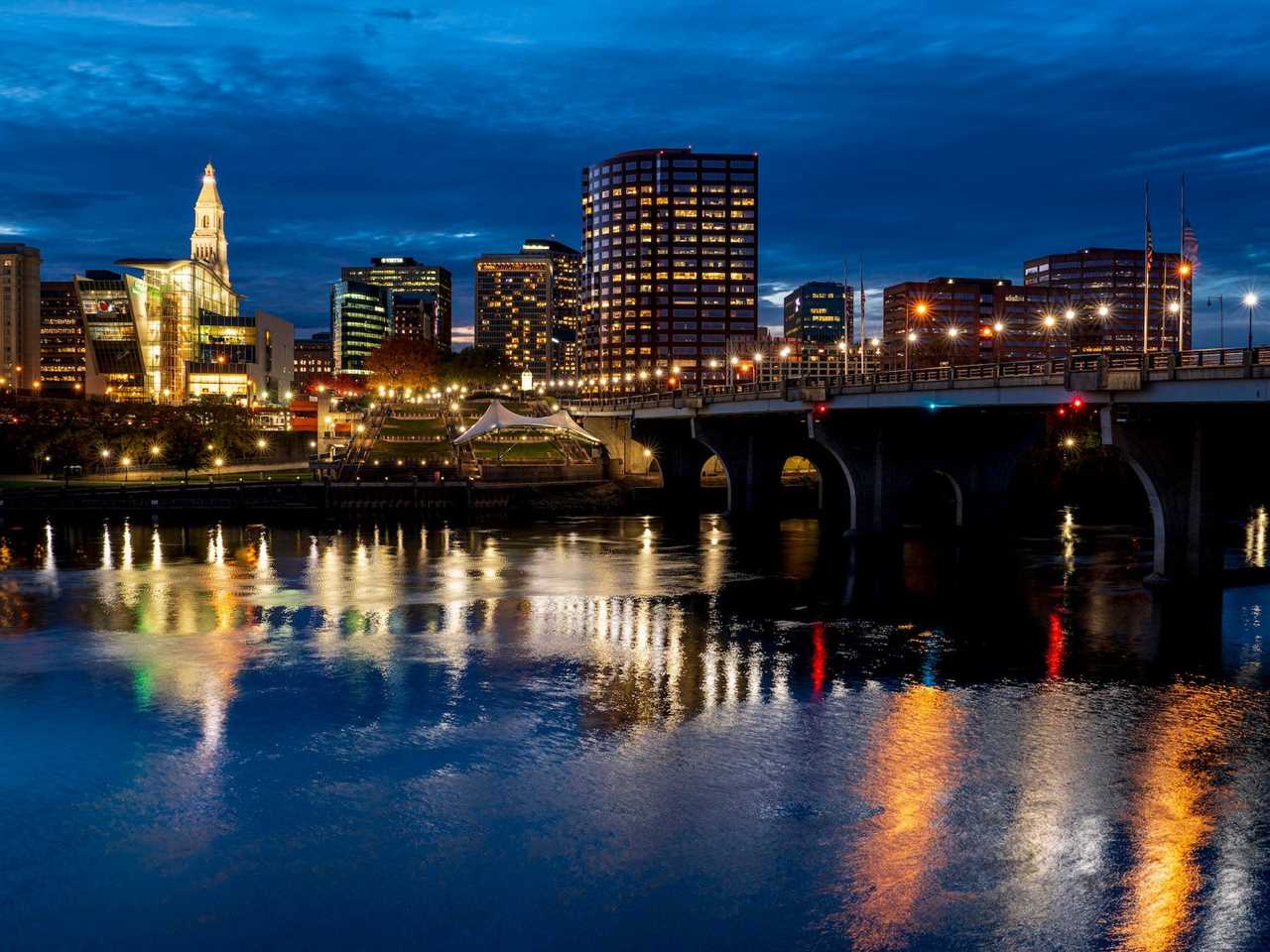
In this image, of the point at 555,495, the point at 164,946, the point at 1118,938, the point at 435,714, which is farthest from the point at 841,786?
the point at 555,495

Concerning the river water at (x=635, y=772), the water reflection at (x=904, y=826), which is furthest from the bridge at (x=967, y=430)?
the water reflection at (x=904, y=826)

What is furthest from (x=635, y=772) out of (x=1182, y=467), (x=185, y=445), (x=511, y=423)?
(x=185, y=445)

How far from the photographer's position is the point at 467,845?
2345 cm

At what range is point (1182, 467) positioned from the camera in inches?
2141

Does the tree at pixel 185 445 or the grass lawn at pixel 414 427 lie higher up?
the grass lawn at pixel 414 427

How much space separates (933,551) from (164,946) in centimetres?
5895

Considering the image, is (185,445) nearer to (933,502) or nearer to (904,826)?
(933,502)

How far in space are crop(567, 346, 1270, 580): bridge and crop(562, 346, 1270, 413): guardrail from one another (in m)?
0.10

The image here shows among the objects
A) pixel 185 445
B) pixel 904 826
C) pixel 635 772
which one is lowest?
pixel 904 826

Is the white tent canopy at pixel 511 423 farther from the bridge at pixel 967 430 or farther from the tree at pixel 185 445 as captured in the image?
the tree at pixel 185 445

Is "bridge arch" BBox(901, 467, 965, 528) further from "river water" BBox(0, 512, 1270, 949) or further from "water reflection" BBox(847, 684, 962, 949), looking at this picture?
"water reflection" BBox(847, 684, 962, 949)

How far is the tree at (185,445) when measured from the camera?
5092 inches

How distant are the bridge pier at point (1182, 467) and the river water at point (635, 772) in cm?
235

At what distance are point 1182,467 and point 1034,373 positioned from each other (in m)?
10.6
